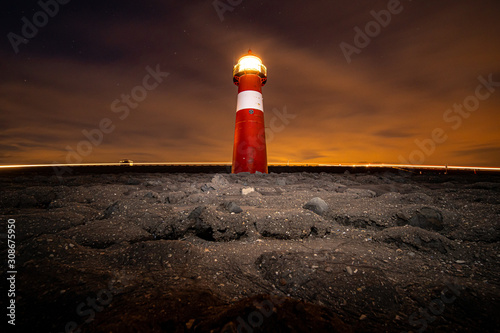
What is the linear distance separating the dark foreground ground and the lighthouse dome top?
8.97 meters

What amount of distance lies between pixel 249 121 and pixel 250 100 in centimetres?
110

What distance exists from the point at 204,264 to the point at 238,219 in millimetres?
968

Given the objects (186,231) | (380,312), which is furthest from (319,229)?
(186,231)

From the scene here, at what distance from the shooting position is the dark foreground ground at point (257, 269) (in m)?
1.31

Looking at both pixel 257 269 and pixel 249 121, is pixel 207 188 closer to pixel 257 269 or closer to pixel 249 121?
pixel 257 269

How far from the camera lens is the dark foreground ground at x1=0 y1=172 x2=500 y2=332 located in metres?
1.31

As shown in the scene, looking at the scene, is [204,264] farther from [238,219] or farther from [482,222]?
[482,222]

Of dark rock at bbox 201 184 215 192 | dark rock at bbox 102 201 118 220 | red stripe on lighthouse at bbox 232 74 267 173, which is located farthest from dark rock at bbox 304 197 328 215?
red stripe on lighthouse at bbox 232 74 267 173

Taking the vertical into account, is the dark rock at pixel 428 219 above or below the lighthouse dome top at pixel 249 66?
below

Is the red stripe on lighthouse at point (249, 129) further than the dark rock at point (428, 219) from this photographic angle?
Yes

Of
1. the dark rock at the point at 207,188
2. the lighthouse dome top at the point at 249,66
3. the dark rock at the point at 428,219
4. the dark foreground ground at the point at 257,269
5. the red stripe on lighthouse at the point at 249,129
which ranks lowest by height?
the dark foreground ground at the point at 257,269

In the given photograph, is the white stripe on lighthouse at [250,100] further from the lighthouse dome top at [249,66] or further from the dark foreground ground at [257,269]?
the dark foreground ground at [257,269]

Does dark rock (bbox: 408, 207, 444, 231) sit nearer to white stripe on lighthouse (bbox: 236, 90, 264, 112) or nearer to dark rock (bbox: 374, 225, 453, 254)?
dark rock (bbox: 374, 225, 453, 254)

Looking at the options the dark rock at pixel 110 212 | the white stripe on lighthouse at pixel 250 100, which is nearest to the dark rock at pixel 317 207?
the dark rock at pixel 110 212
